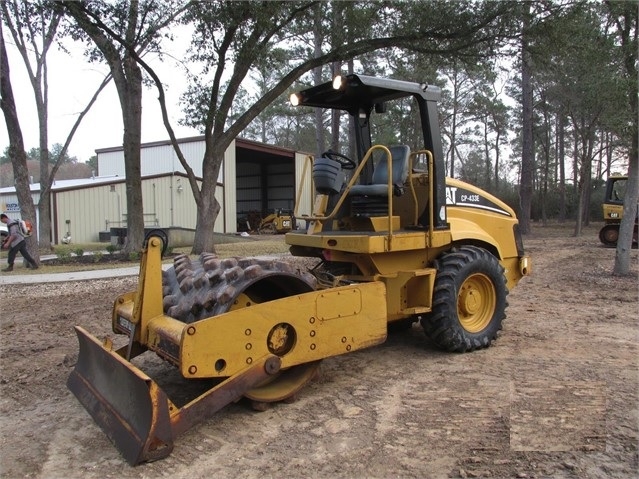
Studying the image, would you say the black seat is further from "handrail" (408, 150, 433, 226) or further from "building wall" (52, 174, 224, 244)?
"building wall" (52, 174, 224, 244)

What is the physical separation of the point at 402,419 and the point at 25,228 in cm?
1167

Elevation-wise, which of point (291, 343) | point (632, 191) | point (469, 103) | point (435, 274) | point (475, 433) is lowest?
point (475, 433)

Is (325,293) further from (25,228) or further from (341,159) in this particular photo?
(25,228)

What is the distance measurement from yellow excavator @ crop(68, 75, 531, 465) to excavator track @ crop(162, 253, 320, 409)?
10 millimetres

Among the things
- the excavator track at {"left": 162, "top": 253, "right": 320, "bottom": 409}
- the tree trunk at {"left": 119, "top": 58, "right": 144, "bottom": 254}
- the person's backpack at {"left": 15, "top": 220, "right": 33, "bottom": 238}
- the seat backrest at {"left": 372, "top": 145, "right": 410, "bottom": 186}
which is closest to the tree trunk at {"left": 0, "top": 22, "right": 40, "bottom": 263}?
the person's backpack at {"left": 15, "top": 220, "right": 33, "bottom": 238}

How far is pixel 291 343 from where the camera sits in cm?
377

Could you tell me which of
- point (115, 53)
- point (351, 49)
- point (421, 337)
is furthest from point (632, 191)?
point (115, 53)

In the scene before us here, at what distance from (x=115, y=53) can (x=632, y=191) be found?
11.5 metres

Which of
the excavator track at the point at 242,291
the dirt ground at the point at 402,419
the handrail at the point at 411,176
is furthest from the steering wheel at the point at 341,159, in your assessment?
the dirt ground at the point at 402,419

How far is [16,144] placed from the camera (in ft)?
44.8

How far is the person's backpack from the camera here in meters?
12.5

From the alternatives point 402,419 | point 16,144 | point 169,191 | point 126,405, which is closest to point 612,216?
point 402,419

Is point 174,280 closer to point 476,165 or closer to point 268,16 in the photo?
point 268,16

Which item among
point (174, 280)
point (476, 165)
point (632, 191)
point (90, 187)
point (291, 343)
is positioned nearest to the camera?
point (291, 343)
